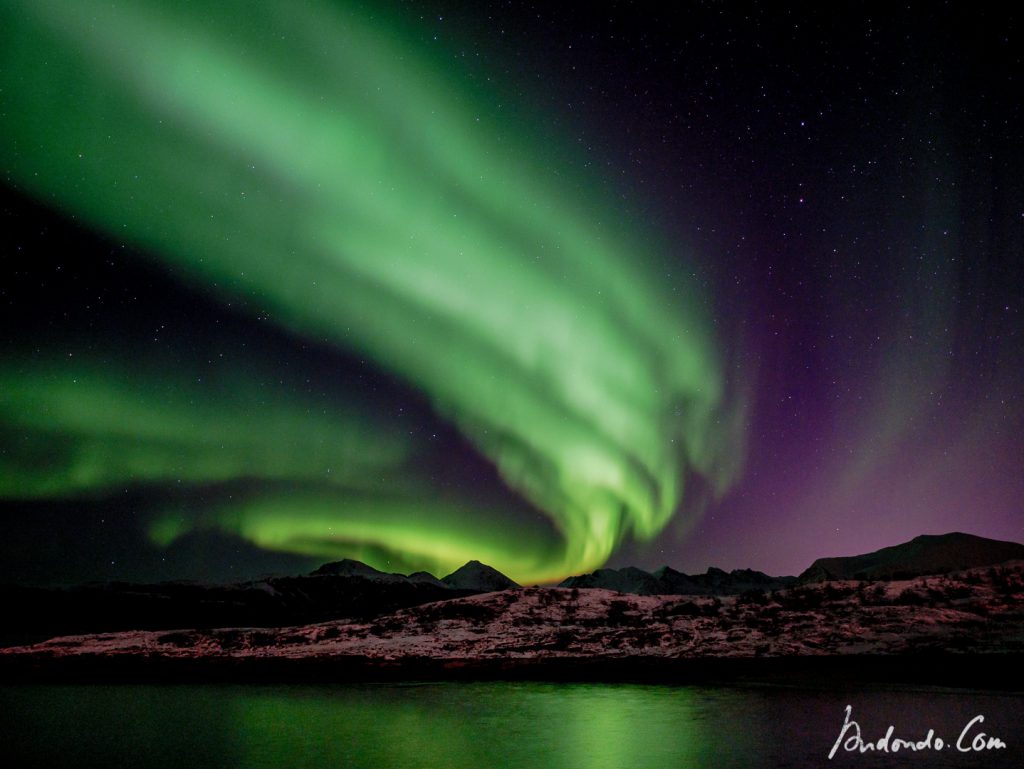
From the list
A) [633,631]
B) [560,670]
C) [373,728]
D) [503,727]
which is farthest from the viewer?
[633,631]

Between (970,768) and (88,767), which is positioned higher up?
(970,768)

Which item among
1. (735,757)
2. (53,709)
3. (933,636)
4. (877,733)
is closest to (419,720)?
(735,757)

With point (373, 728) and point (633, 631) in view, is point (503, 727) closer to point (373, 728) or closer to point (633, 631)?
point (373, 728)

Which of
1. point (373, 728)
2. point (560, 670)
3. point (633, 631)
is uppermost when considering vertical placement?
point (633, 631)

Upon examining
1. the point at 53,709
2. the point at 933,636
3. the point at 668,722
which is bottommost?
the point at 53,709

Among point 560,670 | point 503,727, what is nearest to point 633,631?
point 560,670

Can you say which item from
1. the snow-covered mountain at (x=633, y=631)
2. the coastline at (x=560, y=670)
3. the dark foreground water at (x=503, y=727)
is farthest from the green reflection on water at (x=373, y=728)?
the snow-covered mountain at (x=633, y=631)

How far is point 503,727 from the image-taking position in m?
18.9

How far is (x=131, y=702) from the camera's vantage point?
27562 mm

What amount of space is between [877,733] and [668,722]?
209 inches

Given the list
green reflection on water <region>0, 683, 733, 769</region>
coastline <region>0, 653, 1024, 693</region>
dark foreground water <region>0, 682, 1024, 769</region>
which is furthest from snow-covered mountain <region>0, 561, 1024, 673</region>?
green reflection on water <region>0, 683, 733, 769</region>

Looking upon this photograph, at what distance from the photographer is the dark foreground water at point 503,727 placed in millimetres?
14477

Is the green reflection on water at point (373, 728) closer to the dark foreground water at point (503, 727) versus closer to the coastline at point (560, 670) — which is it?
the dark foreground water at point (503, 727)

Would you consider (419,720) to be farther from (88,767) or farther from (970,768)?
(970,768)
